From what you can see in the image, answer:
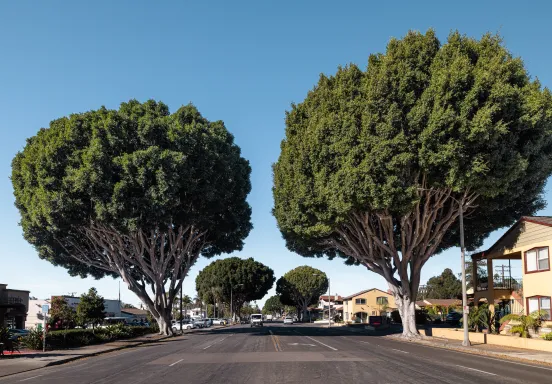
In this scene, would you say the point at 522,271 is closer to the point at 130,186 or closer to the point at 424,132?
the point at 424,132

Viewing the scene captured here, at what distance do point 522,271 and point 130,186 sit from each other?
26.3m

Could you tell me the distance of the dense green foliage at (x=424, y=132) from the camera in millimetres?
27703

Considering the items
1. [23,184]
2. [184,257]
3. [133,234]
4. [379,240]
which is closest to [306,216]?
[379,240]

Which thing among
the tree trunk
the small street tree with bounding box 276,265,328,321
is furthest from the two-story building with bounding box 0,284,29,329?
the small street tree with bounding box 276,265,328,321

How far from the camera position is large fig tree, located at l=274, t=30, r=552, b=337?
27.8 meters

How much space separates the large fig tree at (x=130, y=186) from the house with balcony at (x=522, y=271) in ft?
68.8

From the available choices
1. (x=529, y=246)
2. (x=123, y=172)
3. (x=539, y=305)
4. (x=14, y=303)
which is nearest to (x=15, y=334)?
(x=123, y=172)

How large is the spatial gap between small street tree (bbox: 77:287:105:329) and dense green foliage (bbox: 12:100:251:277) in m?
10.6

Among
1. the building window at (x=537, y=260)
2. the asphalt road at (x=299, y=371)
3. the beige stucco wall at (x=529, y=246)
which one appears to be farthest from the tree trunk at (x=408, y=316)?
the asphalt road at (x=299, y=371)

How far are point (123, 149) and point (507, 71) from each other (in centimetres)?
2578

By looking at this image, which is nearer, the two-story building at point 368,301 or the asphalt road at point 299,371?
the asphalt road at point 299,371

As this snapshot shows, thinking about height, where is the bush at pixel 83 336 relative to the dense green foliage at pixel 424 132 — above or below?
below

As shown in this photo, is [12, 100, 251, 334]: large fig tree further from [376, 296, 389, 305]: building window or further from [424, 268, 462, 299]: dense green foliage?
[424, 268, 462, 299]: dense green foliage

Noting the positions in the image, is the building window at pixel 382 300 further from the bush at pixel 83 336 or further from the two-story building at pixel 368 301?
the bush at pixel 83 336
